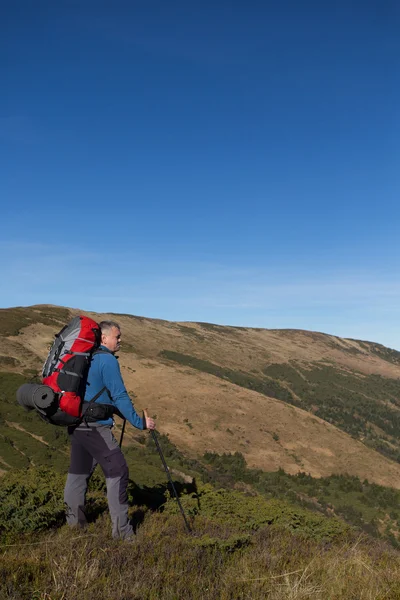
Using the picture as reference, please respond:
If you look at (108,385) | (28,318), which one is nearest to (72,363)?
(108,385)

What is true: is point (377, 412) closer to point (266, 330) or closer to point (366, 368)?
point (366, 368)

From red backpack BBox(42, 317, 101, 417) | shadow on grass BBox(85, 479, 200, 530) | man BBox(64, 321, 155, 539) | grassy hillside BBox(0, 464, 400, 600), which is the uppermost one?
red backpack BBox(42, 317, 101, 417)

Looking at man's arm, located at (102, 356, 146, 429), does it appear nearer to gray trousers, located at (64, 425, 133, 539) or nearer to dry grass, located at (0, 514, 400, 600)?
gray trousers, located at (64, 425, 133, 539)

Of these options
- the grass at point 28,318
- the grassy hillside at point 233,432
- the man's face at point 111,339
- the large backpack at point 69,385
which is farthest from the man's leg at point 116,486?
the grass at point 28,318

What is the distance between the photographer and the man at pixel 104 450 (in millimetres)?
4832

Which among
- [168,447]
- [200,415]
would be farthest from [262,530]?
[200,415]

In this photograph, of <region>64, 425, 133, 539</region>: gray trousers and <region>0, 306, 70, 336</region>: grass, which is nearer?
<region>64, 425, 133, 539</region>: gray trousers

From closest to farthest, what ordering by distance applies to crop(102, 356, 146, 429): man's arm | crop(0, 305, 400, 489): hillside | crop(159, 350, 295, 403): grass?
crop(102, 356, 146, 429): man's arm < crop(0, 305, 400, 489): hillside < crop(159, 350, 295, 403): grass

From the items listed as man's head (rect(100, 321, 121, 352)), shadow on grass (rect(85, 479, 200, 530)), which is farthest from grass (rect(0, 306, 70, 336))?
man's head (rect(100, 321, 121, 352))

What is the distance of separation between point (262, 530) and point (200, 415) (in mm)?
31694

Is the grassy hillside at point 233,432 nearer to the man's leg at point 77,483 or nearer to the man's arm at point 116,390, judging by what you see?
the man's leg at point 77,483

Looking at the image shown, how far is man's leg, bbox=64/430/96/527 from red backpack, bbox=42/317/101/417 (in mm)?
705

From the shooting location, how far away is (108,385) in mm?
4949

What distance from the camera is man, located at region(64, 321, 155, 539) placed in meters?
4.83
